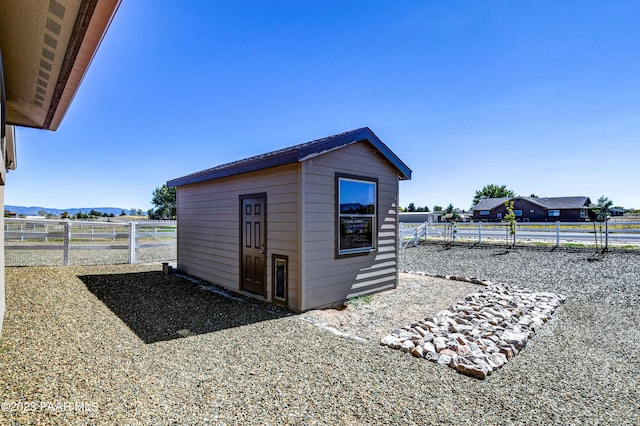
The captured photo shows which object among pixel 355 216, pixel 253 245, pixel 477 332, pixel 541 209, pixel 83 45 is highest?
pixel 83 45

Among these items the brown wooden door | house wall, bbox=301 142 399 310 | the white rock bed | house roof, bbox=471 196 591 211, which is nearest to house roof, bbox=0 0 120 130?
house wall, bbox=301 142 399 310

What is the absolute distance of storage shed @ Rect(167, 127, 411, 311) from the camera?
4.65m

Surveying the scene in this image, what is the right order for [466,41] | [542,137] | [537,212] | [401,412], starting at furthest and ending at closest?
[537,212], [542,137], [466,41], [401,412]

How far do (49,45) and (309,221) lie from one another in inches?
136

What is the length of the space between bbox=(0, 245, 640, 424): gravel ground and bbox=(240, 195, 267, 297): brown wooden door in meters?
0.42

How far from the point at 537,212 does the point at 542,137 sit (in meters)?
30.3

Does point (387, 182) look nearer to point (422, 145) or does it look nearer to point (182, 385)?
point (182, 385)

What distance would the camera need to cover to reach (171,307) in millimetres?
4750

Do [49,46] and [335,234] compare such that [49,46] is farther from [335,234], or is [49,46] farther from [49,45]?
[335,234]

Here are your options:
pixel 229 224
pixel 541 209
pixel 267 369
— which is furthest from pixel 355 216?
pixel 541 209

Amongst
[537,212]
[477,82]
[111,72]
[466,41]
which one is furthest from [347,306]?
[537,212]

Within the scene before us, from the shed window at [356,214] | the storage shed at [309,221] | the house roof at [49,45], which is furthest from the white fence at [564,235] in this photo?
the house roof at [49,45]

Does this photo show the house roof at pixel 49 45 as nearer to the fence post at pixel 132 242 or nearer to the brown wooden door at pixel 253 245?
the brown wooden door at pixel 253 245

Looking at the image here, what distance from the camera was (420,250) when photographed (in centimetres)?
1306
